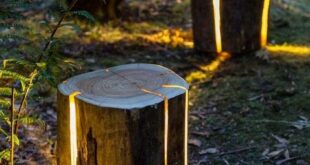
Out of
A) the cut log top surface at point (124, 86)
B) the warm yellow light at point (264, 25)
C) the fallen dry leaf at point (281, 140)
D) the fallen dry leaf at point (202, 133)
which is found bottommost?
the fallen dry leaf at point (281, 140)

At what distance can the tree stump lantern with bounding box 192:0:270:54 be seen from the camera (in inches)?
226

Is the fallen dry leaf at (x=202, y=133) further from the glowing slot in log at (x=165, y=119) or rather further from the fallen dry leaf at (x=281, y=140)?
the glowing slot in log at (x=165, y=119)

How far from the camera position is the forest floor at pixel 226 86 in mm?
4289

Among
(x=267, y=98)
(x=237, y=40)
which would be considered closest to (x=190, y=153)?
(x=267, y=98)

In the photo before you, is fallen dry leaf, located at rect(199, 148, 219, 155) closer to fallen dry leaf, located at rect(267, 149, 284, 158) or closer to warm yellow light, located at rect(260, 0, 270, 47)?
fallen dry leaf, located at rect(267, 149, 284, 158)

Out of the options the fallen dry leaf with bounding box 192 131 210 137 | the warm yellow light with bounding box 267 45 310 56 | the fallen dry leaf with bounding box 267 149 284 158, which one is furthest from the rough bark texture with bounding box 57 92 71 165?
the warm yellow light with bounding box 267 45 310 56

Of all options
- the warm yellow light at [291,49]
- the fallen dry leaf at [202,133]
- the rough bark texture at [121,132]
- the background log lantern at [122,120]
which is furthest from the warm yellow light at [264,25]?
the rough bark texture at [121,132]

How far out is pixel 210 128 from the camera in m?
4.65

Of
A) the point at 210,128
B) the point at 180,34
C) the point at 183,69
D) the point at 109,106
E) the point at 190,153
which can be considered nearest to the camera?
the point at 109,106

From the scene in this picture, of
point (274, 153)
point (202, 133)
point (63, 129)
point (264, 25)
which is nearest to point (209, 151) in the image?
point (202, 133)

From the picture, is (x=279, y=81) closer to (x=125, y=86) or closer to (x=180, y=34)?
(x=180, y=34)

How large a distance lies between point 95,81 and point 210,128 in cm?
165

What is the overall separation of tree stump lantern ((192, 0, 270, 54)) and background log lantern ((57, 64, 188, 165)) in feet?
8.57

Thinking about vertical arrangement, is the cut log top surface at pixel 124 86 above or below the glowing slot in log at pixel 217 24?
above
